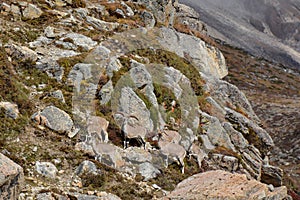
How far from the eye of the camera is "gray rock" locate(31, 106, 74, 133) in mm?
13906

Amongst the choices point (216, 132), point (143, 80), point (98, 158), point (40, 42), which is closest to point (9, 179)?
point (98, 158)

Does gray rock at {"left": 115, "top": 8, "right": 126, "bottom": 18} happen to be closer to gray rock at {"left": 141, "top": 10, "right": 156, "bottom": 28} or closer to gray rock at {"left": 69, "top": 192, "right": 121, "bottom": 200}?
gray rock at {"left": 141, "top": 10, "right": 156, "bottom": 28}

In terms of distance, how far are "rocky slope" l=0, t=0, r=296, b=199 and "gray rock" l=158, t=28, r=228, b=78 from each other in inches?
4.3

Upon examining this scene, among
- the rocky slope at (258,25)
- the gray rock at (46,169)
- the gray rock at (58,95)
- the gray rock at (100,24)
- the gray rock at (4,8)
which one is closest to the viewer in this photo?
the gray rock at (46,169)

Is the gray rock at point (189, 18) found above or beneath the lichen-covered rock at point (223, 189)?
beneath

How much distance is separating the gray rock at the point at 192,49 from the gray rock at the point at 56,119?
40.1 feet

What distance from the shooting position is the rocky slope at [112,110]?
40.9 ft

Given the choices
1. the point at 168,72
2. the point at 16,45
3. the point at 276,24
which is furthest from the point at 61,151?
the point at 276,24

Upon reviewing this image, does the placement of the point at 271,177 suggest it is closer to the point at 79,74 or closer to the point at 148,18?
the point at 79,74

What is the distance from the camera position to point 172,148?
53.1 feet

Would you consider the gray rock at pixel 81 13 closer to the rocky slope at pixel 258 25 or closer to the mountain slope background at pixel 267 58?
the mountain slope background at pixel 267 58

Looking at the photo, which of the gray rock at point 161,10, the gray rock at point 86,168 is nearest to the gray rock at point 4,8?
the gray rock at point 161,10

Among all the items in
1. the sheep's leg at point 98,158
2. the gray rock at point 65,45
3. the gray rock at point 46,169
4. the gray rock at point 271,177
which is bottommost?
the gray rock at point 271,177

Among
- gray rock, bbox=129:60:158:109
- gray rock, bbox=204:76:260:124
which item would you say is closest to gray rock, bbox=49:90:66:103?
gray rock, bbox=129:60:158:109
